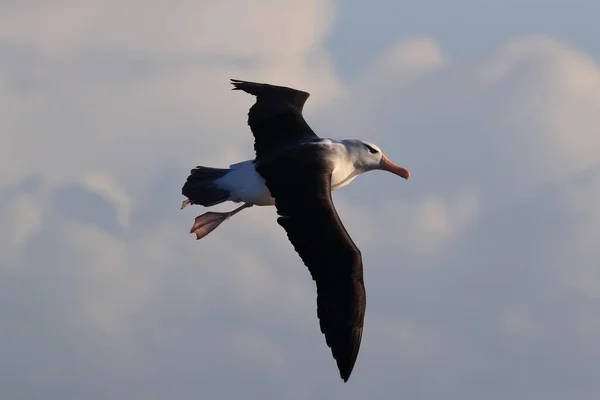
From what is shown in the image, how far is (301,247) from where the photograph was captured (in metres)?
21.1

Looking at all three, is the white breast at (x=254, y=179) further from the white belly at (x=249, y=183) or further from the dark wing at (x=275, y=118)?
the dark wing at (x=275, y=118)

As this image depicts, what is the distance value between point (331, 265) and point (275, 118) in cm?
300

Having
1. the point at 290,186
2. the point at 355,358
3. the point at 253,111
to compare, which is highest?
the point at 253,111

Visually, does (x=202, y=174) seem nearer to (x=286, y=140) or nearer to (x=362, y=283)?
(x=286, y=140)

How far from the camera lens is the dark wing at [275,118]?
75.2ft

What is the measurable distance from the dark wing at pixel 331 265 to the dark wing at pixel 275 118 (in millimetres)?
1496

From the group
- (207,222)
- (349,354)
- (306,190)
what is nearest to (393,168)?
(207,222)

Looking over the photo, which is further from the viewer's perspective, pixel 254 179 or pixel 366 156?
pixel 366 156

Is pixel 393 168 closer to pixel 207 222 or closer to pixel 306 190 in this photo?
pixel 207 222

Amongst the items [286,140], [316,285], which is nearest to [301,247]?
[316,285]

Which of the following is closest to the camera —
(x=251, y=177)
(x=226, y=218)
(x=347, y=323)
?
(x=347, y=323)

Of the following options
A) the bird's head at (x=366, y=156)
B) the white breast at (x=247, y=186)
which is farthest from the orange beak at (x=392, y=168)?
the white breast at (x=247, y=186)

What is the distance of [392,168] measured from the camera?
78.4 feet

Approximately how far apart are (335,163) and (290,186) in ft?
3.09
